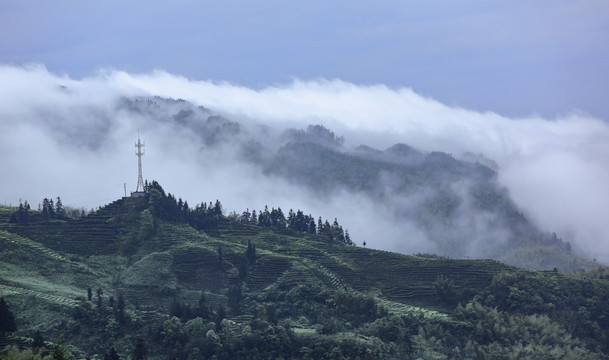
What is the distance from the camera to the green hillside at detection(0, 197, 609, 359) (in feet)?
516

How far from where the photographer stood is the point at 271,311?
17738 cm

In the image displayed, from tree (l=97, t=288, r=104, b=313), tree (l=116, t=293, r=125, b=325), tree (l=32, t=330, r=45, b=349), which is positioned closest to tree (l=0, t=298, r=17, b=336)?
tree (l=32, t=330, r=45, b=349)

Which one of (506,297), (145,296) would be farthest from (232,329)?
(506,297)

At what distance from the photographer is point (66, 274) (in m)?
186

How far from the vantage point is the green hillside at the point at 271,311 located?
157 m

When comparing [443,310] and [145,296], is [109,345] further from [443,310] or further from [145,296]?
[443,310]

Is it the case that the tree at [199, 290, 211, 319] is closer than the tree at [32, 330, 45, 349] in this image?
No

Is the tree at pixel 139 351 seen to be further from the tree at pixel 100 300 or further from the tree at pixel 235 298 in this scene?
the tree at pixel 235 298

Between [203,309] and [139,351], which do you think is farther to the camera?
[203,309]

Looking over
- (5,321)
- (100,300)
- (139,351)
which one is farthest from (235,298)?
(5,321)

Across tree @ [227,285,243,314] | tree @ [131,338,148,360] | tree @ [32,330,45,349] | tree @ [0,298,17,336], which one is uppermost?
tree @ [227,285,243,314]

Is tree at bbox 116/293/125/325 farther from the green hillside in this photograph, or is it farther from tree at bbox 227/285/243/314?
tree at bbox 227/285/243/314

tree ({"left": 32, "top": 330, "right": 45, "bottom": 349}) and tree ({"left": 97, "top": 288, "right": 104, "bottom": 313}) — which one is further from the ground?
tree ({"left": 97, "top": 288, "right": 104, "bottom": 313})

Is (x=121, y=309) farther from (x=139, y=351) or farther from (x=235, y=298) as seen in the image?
(x=235, y=298)
